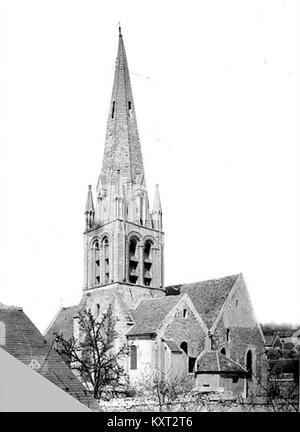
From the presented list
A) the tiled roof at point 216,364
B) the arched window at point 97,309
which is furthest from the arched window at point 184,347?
the arched window at point 97,309

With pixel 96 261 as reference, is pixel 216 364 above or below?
below

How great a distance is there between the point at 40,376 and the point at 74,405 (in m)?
1.14

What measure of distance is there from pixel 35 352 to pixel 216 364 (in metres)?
13.9

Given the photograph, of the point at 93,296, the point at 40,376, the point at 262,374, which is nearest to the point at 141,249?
the point at 93,296

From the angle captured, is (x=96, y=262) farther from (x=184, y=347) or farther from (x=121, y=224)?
(x=184, y=347)

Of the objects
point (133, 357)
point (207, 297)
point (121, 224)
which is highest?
point (121, 224)

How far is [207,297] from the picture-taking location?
2708cm

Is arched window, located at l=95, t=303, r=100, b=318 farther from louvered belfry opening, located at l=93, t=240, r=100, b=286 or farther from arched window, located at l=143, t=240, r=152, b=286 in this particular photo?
arched window, located at l=143, t=240, r=152, b=286

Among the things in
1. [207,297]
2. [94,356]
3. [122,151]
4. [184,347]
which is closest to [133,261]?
[207,297]

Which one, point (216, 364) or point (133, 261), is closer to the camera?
point (216, 364)

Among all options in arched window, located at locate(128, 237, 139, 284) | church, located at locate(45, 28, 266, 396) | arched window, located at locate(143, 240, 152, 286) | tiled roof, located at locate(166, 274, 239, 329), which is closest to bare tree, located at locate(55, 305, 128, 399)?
church, located at locate(45, 28, 266, 396)

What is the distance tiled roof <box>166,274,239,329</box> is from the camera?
26.1 meters

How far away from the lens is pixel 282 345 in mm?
16859
